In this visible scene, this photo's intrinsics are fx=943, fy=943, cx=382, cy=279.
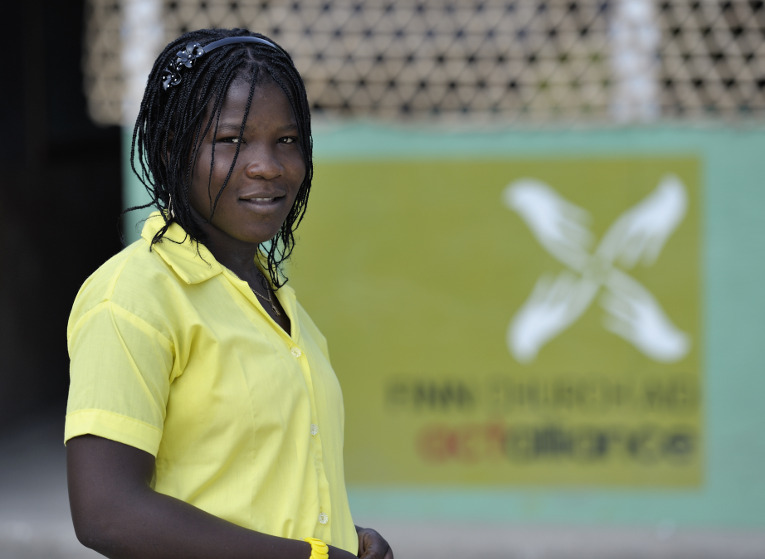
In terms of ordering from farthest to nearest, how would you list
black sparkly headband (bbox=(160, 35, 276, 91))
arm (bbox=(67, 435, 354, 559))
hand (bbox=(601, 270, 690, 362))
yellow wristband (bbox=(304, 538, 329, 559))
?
hand (bbox=(601, 270, 690, 362)), black sparkly headband (bbox=(160, 35, 276, 91)), yellow wristband (bbox=(304, 538, 329, 559)), arm (bbox=(67, 435, 354, 559))

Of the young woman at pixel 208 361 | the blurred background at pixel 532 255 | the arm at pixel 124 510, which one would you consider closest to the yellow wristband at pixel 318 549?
the young woman at pixel 208 361

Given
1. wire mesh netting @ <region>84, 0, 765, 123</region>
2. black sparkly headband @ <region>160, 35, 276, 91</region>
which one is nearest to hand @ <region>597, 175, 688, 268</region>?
wire mesh netting @ <region>84, 0, 765, 123</region>

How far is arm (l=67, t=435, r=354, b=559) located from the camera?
1.17 meters

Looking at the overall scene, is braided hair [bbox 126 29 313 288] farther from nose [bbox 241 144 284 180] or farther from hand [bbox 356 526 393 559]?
hand [bbox 356 526 393 559]

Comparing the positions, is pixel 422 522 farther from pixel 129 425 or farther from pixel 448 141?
pixel 129 425

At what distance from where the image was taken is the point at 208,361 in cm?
128

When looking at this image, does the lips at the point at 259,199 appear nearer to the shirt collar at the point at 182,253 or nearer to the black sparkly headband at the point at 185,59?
the shirt collar at the point at 182,253

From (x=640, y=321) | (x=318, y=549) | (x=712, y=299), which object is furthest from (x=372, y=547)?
(x=712, y=299)

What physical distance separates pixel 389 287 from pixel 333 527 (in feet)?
9.52

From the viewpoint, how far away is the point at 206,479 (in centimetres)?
129

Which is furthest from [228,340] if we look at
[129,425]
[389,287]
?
[389,287]

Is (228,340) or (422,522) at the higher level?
(228,340)

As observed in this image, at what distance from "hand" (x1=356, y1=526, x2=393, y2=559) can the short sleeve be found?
0.53 m

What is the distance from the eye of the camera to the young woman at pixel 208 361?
3.91ft
